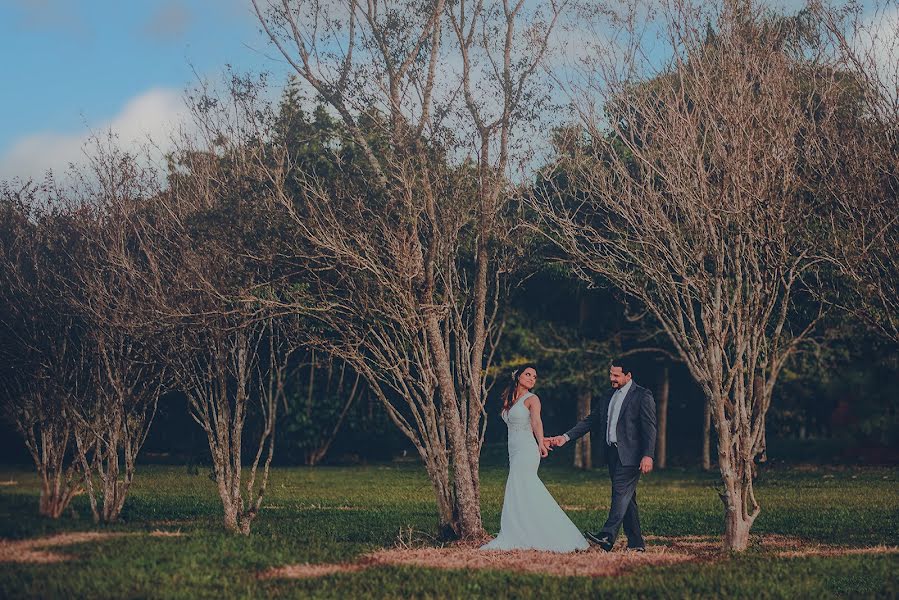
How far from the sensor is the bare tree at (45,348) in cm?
1652

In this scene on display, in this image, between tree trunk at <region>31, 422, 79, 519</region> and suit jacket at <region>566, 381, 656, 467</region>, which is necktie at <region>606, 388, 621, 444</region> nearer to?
suit jacket at <region>566, 381, 656, 467</region>

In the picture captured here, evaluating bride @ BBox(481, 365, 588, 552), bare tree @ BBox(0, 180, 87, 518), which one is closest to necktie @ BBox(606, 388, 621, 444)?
bride @ BBox(481, 365, 588, 552)

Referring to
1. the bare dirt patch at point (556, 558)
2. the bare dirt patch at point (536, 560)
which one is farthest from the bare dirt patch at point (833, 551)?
the bare dirt patch at point (536, 560)

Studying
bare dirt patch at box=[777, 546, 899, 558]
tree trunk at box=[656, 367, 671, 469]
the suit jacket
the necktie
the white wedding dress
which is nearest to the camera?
bare dirt patch at box=[777, 546, 899, 558]

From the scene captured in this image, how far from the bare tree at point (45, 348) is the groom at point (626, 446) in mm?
8123

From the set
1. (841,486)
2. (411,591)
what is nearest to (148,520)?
(411,591)

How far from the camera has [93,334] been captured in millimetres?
15547

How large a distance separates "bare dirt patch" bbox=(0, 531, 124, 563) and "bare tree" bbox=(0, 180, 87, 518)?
4018 mm

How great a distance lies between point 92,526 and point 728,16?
10.5 metres

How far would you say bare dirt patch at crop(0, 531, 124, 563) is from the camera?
1079cm

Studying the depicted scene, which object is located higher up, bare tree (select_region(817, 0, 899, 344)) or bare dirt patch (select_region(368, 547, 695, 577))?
bare tree (select_region(817, 0, 899, 344))

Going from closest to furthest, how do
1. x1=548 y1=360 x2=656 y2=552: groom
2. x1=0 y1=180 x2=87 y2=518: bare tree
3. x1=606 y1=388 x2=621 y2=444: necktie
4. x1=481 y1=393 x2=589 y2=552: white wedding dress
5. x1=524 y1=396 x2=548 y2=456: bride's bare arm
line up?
1. x1=548 y1=360 x2=656 y2=552: groom
2. x1=481 y1=393 x2=589 y2=552: white wedding dress
3. x1=606 y1=388 x2=621 y2=444: necktie
4. x1=524 y1=396 x2=548 y2=456: bride's bare arm
5. x1=0 y1=180 x2=87 y2=518: bare tree

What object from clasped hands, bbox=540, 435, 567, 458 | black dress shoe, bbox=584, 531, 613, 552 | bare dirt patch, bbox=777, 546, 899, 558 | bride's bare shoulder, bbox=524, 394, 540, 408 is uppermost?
bride's bare shoulder, bbox=524, 394, 540, 408

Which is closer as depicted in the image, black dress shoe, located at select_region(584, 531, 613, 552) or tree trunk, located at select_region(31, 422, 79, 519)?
black dress shoe, located at select_region(584, 531, 613, 552)
